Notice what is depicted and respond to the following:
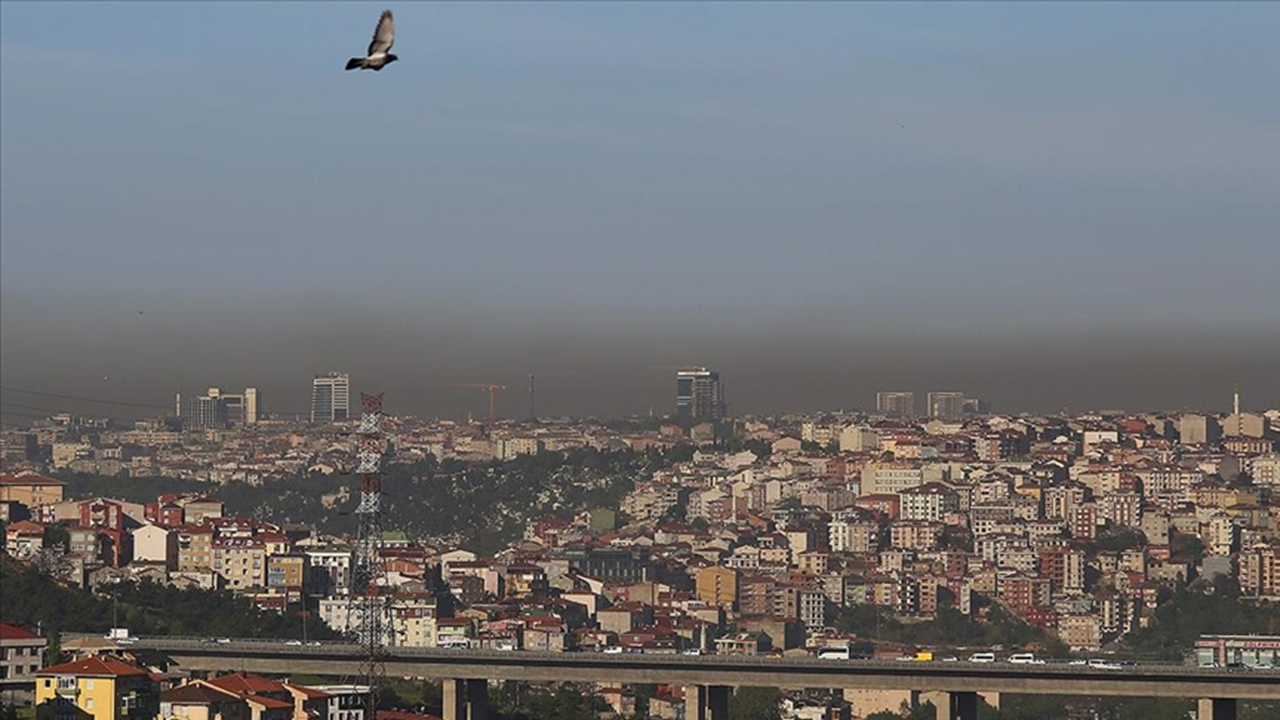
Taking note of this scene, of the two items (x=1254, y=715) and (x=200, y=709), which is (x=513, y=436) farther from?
(x=200, y=709)

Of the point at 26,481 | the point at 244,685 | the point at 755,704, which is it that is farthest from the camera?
the point at 26,481

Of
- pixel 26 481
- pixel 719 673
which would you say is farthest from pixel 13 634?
pixel 26 481

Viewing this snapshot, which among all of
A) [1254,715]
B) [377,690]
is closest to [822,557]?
[1254,715]

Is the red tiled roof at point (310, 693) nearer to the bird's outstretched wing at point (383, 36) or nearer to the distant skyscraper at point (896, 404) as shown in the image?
the bird's outstretched wing at point (383, 36)

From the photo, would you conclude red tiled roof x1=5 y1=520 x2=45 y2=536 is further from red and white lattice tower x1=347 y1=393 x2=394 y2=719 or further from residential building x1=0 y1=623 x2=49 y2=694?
residential building x1=0 y1=623 x2=49 y2=694

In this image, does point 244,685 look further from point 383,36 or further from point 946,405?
point 946,405

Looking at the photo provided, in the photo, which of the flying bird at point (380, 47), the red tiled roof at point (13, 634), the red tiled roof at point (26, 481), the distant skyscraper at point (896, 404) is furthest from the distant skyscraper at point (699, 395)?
the flying bird at point (380, 47)
